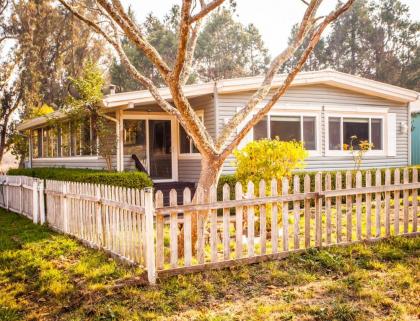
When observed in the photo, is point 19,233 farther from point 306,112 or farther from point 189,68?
point 306,112

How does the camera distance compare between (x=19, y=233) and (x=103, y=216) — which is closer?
(x=103, y=216)

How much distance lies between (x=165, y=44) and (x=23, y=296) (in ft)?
119

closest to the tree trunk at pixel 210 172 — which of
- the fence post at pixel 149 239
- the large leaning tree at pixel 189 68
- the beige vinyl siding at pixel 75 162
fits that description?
the large leaning tree at pixel 189 68

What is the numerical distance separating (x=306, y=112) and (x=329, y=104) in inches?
39.7

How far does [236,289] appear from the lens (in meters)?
4.73

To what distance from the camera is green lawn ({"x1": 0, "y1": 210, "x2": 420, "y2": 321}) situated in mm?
4059

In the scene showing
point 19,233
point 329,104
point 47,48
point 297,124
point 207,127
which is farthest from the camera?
point 47,48

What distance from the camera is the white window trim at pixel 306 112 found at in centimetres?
1349

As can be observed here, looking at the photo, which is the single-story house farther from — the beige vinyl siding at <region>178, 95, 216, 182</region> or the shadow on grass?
the shadow on grass

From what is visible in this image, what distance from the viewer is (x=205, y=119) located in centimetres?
1312

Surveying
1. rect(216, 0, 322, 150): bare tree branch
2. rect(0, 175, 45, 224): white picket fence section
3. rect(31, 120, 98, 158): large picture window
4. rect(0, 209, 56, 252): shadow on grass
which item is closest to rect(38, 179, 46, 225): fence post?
rect(0, 175, 45, 224): white picket fence section

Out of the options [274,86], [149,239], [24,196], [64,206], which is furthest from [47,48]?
[149,239]

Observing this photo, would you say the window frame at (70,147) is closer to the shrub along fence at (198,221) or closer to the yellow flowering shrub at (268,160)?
the yellow flowering shrub at (268,160)

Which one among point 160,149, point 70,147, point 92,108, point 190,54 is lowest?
point 160,149
